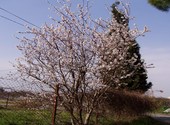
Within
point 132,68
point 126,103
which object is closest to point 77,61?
point 132,68

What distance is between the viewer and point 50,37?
8.94 m

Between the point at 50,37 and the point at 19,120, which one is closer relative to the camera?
the point at 50,37

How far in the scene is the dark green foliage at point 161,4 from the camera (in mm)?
Result: 12738

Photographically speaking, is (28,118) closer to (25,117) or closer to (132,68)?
(25,117)

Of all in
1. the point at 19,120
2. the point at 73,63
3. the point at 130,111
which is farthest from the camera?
the point at 130,111

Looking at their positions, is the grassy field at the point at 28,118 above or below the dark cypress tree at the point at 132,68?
below

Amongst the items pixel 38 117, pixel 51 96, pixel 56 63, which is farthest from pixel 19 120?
pixel 56 63

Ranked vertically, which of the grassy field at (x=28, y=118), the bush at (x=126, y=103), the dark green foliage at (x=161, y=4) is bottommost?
the grassy field at (x=28, y=118)

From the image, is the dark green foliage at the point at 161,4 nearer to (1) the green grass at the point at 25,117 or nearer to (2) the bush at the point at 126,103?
(2) the bush at the point at 126,103

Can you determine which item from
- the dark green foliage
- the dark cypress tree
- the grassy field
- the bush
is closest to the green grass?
the grassy field

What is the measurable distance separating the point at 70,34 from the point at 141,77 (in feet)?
46.1

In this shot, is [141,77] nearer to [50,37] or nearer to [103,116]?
[103,116]

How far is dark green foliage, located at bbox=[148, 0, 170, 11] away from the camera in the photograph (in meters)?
12.7

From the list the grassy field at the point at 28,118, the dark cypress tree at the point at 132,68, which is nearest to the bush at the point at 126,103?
the dark cypress tree at the point at 132,68
